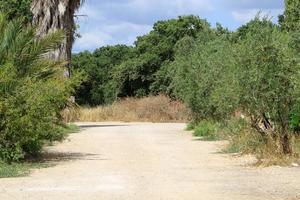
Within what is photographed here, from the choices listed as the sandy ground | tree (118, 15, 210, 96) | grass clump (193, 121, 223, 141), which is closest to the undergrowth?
the sandy ground

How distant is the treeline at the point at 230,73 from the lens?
1634 centimetres

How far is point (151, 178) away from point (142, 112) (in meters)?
37.0

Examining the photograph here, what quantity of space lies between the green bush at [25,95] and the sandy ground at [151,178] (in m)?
1.08

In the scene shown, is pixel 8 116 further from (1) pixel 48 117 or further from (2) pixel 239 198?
(2) pixel 239 198

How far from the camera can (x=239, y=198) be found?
11469 mm

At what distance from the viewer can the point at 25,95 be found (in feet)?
55.0

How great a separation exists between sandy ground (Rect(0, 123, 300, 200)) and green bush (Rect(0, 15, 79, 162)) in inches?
42.5

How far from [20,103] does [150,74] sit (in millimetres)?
42371

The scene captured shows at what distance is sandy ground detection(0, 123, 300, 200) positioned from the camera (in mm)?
11883

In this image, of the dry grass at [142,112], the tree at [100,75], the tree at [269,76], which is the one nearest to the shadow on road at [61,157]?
the tree at [269,76]

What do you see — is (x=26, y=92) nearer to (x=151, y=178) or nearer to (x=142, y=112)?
(x=151, y=178)

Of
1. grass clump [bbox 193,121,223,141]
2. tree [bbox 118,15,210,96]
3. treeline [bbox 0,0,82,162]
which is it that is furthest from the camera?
tree [bbox 118,15,210,96]

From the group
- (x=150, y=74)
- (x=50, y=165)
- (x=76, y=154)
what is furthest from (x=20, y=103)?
(x=150, y=74)

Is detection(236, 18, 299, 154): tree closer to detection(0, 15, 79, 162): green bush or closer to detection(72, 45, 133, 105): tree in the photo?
detection(0, 15, 79, 162): green bush
